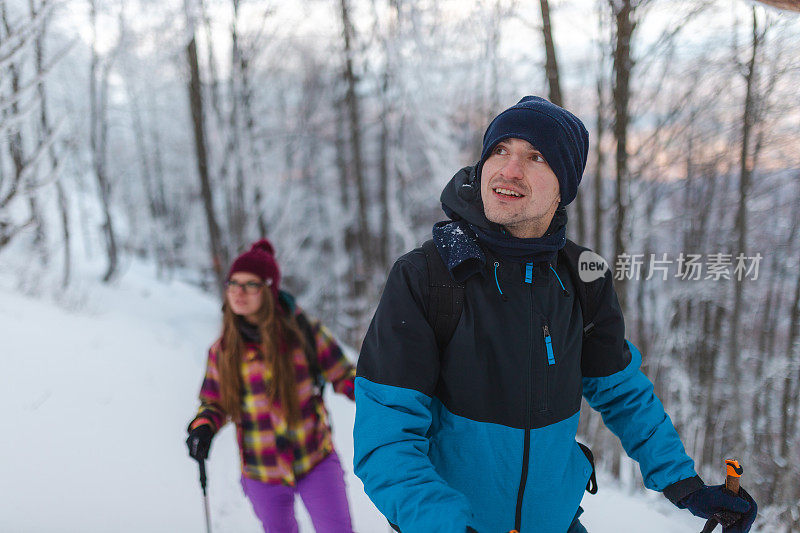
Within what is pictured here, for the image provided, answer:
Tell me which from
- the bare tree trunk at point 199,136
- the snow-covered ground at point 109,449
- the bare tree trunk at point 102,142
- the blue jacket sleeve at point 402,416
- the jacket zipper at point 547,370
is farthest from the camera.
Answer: the bare tree trunk at point 102,142

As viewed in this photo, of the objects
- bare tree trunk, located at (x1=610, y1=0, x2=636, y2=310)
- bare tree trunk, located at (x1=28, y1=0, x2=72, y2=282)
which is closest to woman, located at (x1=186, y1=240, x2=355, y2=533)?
bare tree trunk, located at (x1=28, y1=0, x2=72, y2=282)

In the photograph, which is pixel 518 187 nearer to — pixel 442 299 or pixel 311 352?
pixel 442 299

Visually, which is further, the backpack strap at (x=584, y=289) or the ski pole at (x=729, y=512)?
the backpack strap at (x=584, y=289)

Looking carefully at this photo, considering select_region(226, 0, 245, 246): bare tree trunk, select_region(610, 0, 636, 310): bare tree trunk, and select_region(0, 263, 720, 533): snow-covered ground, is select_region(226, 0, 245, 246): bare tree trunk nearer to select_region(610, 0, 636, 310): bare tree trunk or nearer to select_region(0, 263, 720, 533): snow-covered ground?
select_region(0, 263, 720, 533): snow-covered ground

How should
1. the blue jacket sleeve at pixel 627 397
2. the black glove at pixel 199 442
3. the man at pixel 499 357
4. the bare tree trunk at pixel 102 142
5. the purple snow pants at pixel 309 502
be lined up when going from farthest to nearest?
the bare tree trunk at pixel 102 142 → the purple snow pants at pixel 309 502 → the black glove at pixel 199 442 → the blue jacket sleeve at pixel 627 397 → the man at pixel 499 357

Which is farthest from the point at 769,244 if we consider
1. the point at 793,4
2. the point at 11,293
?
the point at 11,293

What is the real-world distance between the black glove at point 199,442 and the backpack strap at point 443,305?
1622 mm

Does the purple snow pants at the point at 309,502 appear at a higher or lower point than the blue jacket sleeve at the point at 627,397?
lower

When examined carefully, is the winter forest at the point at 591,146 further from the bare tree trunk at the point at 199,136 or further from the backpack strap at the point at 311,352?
the backpack strap at the point at 311,352

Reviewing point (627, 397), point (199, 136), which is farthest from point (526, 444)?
point (199, 136)

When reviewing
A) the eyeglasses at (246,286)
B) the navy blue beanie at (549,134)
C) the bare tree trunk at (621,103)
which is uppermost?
the bare tree trunk at (621,103)

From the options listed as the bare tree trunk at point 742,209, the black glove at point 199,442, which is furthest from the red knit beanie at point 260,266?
the bare tree trunk at point 742,209

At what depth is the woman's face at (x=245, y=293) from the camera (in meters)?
2.60

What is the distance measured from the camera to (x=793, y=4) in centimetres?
181
